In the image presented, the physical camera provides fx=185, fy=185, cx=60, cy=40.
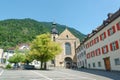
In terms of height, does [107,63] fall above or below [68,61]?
below

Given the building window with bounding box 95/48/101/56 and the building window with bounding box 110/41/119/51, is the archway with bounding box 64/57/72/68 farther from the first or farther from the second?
the building window with bounding box 110/41/119/51

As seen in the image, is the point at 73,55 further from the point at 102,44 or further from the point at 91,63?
the point at 102,44

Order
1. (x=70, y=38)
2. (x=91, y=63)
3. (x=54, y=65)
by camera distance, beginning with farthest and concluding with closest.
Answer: (x=70, y=38)
(x=54, y=65)
(x=91, y=63)

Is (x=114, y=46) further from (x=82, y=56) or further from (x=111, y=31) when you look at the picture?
(x=82, y=56)

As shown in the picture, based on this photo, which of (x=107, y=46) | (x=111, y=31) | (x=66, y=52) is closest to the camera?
(x=111, y=31)

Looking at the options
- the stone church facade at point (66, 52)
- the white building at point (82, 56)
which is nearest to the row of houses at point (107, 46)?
the white building at point (82, 56)

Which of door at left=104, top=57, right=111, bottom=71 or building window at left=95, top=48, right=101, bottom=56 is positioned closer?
door at left=104, top=57, right=111, bottom=71

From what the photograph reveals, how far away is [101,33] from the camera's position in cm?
3866

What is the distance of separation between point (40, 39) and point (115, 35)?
81.9 ft

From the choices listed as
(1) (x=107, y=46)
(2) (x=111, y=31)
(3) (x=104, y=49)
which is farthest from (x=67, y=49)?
(2) (x=111, y=31)

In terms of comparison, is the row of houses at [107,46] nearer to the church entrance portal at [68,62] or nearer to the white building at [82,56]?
the white building at [82,56]

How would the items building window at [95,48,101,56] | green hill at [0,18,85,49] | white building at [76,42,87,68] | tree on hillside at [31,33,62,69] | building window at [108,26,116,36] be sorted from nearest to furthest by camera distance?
1. building window at [108,26,116,36]
2. building window at [95,48,101,56]
3. tree on hillside at [31,33,62,69]
4. white building at [76,42,87,68]
5. green hill at [0,18,85,49]

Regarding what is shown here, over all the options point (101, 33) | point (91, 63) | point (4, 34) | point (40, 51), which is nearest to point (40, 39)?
point (40, 51)

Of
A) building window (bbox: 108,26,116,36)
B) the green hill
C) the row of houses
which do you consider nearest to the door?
the row of houses
